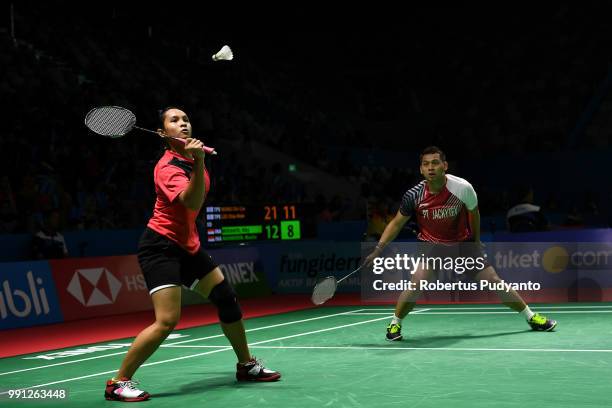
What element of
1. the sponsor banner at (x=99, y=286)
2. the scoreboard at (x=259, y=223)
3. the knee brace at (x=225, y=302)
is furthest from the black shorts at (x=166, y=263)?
the scoreboard at (x=259, y=223)

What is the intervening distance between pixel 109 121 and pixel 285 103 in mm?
23750

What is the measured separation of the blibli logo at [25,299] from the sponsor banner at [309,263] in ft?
15.7

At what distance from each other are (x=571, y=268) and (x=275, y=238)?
199 inches

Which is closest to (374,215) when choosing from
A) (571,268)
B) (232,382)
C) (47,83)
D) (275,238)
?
(275,238)

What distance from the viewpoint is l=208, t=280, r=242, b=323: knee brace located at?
22.4 ft

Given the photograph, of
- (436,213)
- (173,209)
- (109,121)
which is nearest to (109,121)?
(109,121)

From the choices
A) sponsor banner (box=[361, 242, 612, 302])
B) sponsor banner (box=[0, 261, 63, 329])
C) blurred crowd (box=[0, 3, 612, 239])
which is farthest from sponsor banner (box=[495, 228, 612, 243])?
sponsor banner (box=[0, 261, 63, 329])

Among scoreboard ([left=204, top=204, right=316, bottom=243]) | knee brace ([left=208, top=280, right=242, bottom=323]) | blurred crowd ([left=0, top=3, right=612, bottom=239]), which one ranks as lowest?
knee brace ([left=208, top=280, right=242, bottom=323])

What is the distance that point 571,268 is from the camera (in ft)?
50.2

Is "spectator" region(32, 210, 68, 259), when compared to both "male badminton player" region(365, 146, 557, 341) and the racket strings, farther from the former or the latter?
"male badminton player" region(365, 146, 557, 341)

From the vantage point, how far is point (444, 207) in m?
9.55

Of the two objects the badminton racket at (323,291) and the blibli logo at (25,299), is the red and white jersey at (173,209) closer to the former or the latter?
the badminton racket at (323,291)

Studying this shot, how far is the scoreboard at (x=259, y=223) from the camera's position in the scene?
16125mm

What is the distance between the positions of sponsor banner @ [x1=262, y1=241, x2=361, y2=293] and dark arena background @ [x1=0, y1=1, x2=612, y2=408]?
4cm
